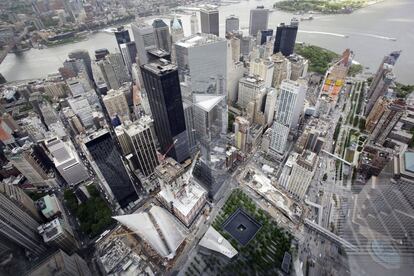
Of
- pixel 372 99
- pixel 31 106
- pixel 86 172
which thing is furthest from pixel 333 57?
pixel 31 106

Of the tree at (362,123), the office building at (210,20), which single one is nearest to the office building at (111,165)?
the tree at (362,123)

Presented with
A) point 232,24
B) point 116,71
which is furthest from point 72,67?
point 232,24

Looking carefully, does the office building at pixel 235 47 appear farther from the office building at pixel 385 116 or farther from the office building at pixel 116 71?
the office building at pixel 385 116

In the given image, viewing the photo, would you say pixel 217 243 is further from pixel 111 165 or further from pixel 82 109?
pixel 82 109

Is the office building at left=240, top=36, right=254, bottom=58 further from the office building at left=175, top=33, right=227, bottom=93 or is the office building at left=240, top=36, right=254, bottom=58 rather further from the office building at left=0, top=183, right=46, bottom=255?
the office building at left=0, top=183, right=46, bottom=255

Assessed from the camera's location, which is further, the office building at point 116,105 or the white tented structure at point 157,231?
the office building at point 116,105

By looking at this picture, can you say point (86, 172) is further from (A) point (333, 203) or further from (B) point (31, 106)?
(A) point (333, 203)

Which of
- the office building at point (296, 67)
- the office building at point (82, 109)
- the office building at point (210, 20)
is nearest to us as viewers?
the office building at point (82, 109)
